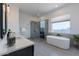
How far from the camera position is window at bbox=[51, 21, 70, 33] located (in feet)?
5.00

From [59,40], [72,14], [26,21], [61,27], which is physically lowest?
[59,40]

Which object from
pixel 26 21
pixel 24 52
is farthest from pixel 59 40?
pixel 24 52

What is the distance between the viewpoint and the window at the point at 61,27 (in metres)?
1.53

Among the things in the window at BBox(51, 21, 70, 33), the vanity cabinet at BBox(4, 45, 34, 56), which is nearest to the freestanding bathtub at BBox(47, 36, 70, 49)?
the window at BBox(51, 21, 70, 33)

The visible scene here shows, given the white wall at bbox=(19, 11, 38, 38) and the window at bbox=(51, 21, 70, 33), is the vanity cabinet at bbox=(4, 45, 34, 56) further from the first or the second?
the window at bbox=(51, 21, 70, 33)

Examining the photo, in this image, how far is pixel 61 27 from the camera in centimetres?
158

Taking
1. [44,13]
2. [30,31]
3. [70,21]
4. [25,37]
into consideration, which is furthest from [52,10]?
[25,37]

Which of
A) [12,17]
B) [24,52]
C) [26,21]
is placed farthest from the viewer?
[26,21]

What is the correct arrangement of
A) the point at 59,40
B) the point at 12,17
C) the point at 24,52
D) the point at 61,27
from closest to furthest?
the point at 24,52, the point at 12,17, the point at 61,27, the point at 59,40

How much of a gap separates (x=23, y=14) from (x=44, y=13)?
0.46 meters

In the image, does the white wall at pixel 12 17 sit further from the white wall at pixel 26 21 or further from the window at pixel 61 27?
the window at pixel 61 27

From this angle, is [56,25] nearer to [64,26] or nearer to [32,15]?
[64,26]

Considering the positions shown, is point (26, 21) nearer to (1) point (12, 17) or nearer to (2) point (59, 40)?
(1) point (12, 17)

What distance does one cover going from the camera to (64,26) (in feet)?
5.04
